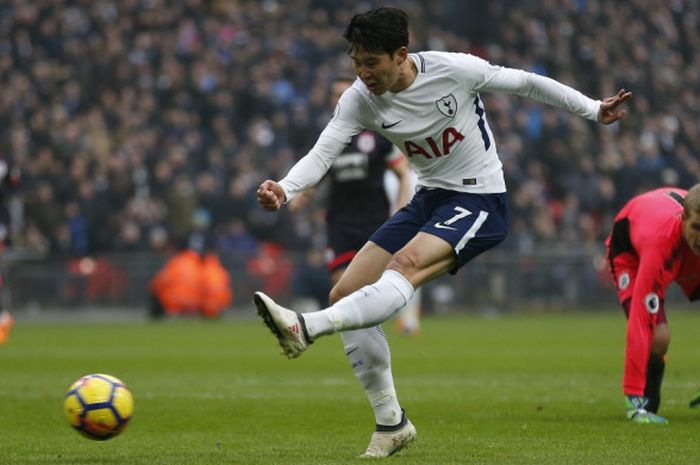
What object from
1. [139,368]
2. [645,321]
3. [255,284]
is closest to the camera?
[645,321]

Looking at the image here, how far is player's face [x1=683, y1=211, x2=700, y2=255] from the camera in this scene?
8641mm

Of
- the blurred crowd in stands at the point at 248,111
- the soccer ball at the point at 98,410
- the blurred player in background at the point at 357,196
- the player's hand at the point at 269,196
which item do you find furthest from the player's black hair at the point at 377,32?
the blurred crowd in stands at the point at 248,111

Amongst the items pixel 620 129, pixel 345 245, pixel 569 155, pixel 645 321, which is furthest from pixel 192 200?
pixel 645 321

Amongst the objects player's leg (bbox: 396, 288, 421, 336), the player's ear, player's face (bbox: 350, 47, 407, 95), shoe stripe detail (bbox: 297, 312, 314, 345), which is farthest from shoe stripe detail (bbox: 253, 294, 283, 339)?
player's leg (bbox: 396, 288, 421, 336)

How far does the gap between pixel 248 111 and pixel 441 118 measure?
22.5m

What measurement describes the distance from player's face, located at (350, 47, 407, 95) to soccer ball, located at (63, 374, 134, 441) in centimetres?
216

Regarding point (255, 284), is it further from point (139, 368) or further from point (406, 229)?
point (406, 229)

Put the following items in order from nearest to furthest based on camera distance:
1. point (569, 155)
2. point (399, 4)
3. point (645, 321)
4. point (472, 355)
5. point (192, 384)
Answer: point (645, 321)
point (192, 384)
point (472, 355)
point (569, 155)
point (399, 4)

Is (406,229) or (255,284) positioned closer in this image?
(406,229)

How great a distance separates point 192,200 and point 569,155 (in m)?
7.94

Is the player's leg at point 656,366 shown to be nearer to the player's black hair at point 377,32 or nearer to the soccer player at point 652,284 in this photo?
the soccer player at point 652,284

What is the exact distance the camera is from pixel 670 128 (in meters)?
30.8

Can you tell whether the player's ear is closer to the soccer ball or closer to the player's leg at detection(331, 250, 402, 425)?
the player's leg at detection(331, 250, 402, 425)

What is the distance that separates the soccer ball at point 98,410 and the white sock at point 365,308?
1.40 metres
